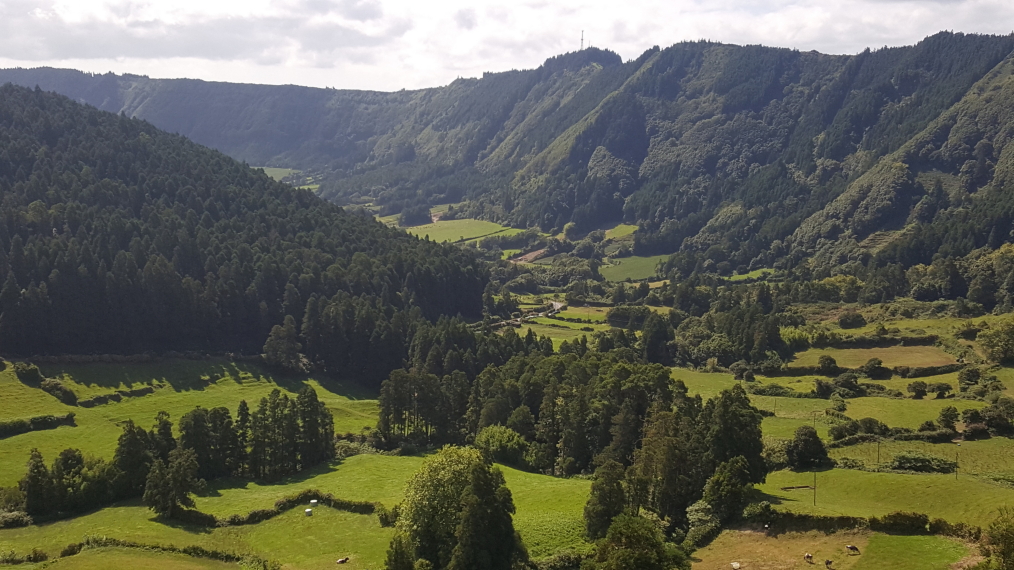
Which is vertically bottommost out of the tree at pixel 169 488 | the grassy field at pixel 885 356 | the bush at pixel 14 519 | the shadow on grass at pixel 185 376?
the bush at pixel 14 519

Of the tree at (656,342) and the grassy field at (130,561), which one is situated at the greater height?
the tree at (656,342)

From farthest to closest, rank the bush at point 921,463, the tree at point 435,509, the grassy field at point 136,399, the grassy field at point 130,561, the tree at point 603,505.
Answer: the grassy field at point 136,399, the bush at point 921,463, the tree at point 603,505, the tree at point 435,509, the grassy field at point 130,561

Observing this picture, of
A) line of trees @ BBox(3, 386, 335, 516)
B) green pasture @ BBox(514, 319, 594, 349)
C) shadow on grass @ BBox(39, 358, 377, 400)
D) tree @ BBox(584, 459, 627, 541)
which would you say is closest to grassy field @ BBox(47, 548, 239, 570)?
line of trees @ BBox(3, 386, 335, 516)

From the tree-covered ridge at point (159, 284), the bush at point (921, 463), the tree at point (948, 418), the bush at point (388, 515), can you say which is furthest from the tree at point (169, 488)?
the tree at point (948, 418)

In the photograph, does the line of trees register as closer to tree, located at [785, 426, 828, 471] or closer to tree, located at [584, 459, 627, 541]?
tree, located at [584, 459, 627, 541]

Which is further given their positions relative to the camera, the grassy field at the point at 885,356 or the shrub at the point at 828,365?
the shrub at the point at 828,365

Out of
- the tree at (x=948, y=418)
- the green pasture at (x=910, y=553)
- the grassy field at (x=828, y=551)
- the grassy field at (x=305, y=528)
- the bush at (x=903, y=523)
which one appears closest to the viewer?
the green pasture at (x=910, y=553)

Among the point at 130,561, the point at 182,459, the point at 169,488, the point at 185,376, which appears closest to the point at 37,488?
the point at 169,488

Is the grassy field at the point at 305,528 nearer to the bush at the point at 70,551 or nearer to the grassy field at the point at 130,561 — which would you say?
the bush at the point at 70,551
